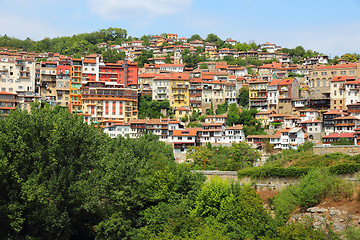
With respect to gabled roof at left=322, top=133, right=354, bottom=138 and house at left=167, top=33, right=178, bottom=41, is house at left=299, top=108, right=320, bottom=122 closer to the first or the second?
gabled roof at left=322, top=133, right=354, bottom=138

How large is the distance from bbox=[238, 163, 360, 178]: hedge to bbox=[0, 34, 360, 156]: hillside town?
24.8 meters

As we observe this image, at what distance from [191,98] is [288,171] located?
1676 inches

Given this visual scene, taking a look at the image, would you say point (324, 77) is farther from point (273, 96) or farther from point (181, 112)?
point (181, 112)

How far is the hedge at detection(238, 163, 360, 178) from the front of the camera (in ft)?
85.7

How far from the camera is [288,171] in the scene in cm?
2791

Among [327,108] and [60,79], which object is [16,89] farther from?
[327,108]

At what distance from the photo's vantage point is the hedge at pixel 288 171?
2611 centimetres

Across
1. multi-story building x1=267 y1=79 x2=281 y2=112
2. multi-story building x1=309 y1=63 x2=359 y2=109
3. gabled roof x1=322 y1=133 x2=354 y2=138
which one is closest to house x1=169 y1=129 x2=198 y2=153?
multi-story building x1=267 y1=79 x2=281 y2=112

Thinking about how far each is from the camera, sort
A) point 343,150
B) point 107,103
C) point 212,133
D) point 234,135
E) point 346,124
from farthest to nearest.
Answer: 1. point 107,103
2. point 212,133
3. point 234,135
4. point 346,124
5. point 343,150

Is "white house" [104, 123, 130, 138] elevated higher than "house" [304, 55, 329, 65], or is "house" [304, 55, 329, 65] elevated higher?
"house" [304, 55, 329, 65]

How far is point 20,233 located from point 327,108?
160 ft

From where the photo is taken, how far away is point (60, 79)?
70625 millimetres

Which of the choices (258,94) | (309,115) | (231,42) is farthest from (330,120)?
(231,42)

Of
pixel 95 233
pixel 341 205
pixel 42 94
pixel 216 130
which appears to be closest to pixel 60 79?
pixel 42 94
